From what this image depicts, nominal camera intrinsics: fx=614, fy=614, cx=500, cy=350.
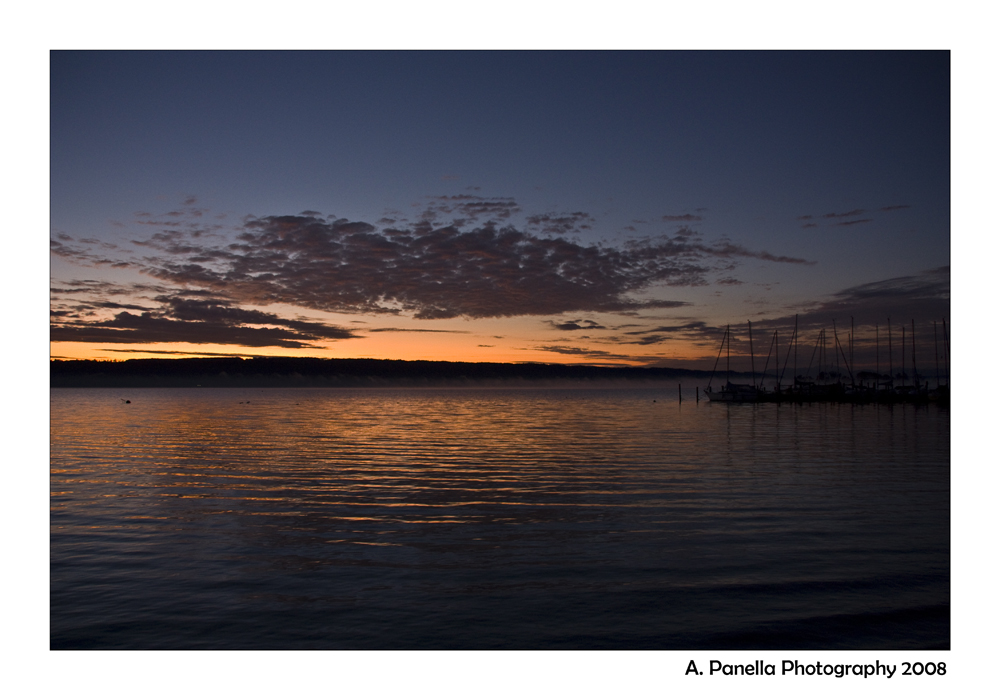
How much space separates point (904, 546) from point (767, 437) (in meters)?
33.9

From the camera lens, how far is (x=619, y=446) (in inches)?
1606

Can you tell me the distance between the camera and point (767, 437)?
47250mm

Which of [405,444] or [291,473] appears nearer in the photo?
[291,473]

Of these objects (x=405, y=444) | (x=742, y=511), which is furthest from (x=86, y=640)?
(x=405, y=444)

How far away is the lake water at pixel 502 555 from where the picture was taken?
10.2 m

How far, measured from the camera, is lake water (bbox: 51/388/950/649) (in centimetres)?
1021

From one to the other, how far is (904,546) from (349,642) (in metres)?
13.5

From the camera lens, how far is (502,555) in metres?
14.5
